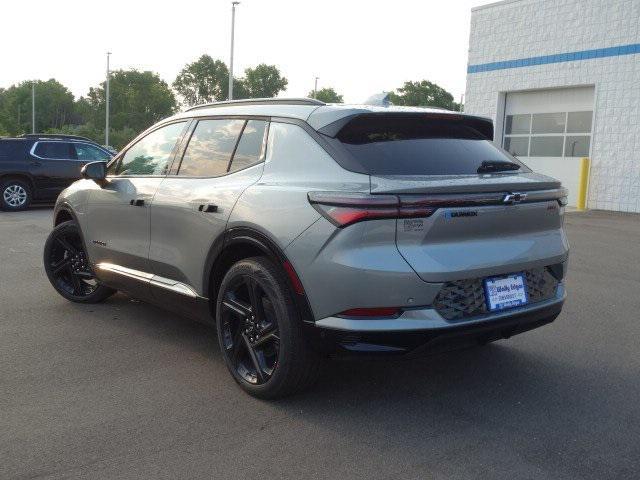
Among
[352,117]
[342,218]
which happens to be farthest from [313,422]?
[352,117]

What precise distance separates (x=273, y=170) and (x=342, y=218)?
29.4 inches

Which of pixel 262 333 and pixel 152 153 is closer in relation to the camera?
pixel 262 333

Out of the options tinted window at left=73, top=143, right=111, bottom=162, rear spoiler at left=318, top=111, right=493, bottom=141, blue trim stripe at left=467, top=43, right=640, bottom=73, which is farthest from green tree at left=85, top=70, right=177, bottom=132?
rear spoiler at left=318, top=111, right=493, bottom=141

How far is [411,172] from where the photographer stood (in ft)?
11.5

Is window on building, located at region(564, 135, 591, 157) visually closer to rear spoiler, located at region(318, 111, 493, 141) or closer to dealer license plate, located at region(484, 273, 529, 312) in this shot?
rear spoiler, located at region(318, 111, 493, 141)

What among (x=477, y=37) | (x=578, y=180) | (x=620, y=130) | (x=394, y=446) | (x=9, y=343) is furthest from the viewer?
(x=477, y=37)

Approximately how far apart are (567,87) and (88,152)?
13.2m

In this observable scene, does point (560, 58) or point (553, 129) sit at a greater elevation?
point (560, 58)

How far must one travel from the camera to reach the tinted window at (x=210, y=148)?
422 centimetres

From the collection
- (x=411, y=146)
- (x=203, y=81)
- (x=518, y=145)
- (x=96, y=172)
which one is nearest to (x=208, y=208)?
(x=411, y=146)

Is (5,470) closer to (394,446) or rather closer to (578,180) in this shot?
(394,446)

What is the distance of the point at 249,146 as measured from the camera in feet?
13.4

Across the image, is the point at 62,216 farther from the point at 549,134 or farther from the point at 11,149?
the point at 549,134

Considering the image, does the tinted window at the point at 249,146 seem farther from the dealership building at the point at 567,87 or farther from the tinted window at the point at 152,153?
the dealership building at the point at 567,87
